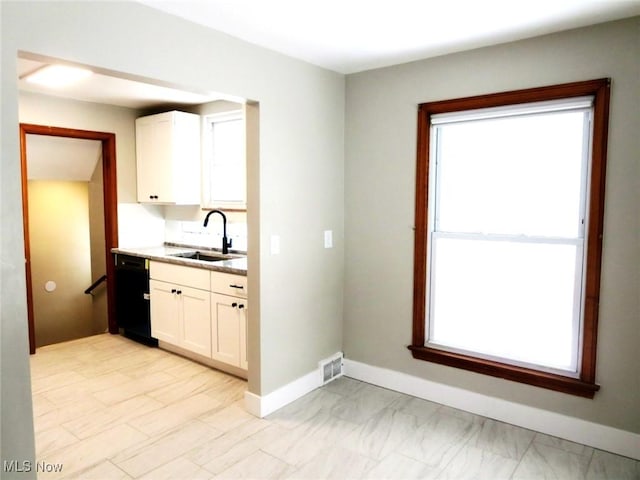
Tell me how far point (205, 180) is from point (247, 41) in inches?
78.9

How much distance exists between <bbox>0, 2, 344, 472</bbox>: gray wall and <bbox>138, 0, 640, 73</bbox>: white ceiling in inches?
7.0

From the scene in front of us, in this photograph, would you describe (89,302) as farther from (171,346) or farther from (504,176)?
(504,176)

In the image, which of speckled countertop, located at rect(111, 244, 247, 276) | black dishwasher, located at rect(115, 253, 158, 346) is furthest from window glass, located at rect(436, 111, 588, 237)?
black dishwasher, located at rect(115, 253, 158, 346)

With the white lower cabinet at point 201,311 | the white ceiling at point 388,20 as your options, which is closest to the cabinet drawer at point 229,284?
the white lower cabinet at point 201,311

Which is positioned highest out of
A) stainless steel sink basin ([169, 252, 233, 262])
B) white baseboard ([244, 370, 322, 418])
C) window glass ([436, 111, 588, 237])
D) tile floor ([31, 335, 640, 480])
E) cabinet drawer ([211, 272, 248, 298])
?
window glass ([436, 111, 588, 237])

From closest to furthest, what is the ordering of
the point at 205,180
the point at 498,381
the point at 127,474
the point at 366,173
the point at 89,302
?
the point at 127,474 < the point at 498,381 < the point at 366,173 < the point at 205,180 < the point at 89,302

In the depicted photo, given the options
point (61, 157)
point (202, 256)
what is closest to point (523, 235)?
point (202, 256)

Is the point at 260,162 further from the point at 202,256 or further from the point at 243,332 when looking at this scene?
the point at 202,256

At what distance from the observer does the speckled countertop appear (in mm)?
3531

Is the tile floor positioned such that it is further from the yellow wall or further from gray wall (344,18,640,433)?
the yellow wall

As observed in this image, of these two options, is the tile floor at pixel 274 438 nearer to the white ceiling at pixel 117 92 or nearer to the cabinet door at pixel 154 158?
the cabinet door at pixel 154 158

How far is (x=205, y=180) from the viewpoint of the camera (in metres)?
4.55

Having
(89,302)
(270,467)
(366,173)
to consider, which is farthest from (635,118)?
(89,302)

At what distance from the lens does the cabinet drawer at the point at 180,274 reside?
3.73 meters
